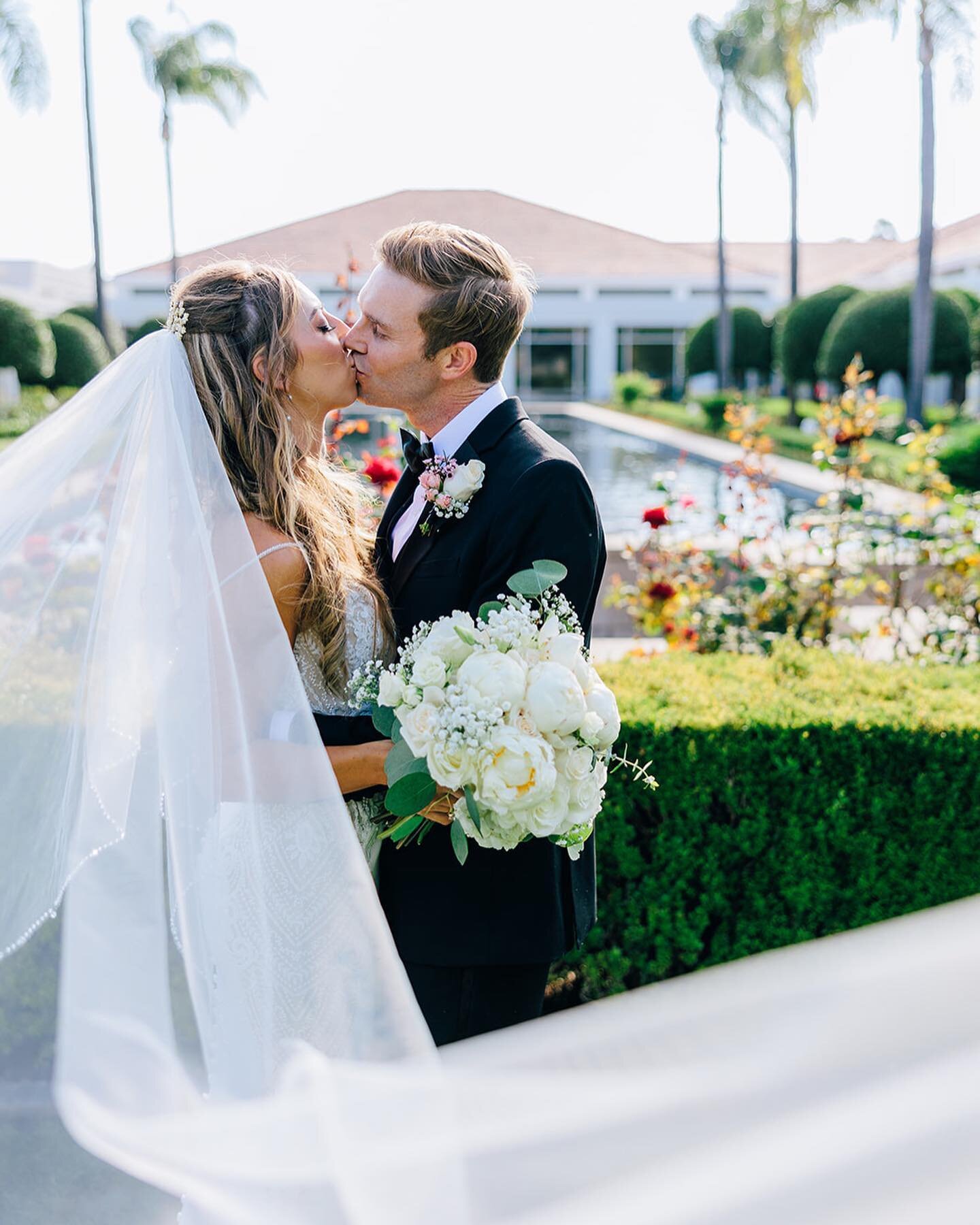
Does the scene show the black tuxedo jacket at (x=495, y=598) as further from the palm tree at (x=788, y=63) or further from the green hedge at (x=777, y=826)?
the palm tree at (x=788, y=63)

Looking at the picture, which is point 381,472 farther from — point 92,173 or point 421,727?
point 92,173

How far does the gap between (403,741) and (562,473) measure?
611 mm

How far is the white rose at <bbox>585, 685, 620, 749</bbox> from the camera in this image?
2.01 m

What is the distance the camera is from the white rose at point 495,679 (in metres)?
1.90

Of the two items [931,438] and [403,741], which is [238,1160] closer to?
[403,741]

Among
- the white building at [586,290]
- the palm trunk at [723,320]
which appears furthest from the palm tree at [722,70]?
the white building at [586,290]

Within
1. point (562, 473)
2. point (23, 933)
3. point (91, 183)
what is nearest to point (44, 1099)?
point (23, 933)

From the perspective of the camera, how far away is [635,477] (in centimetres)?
1891

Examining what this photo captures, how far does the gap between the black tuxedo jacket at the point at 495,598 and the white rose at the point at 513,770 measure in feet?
1.32

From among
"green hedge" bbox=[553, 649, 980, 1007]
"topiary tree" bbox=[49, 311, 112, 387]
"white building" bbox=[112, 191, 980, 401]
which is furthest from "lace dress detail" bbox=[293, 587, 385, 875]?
"white building" bbox=[112, 191, 980, 401]

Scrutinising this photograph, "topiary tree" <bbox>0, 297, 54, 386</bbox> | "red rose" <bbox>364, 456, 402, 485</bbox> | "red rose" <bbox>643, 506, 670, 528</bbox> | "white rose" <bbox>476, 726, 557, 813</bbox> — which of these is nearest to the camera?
"white rose" <bbox>476, 726, 557, 813</bbox>

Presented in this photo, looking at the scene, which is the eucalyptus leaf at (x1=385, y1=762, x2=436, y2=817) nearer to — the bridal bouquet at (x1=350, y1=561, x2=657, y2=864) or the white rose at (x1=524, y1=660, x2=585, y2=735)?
the bridal bouquet at (x1=350, y1=561, x2=657, y2=864)

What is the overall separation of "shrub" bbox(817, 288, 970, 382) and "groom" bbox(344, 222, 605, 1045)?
71.3 feet

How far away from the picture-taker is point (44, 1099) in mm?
1667
